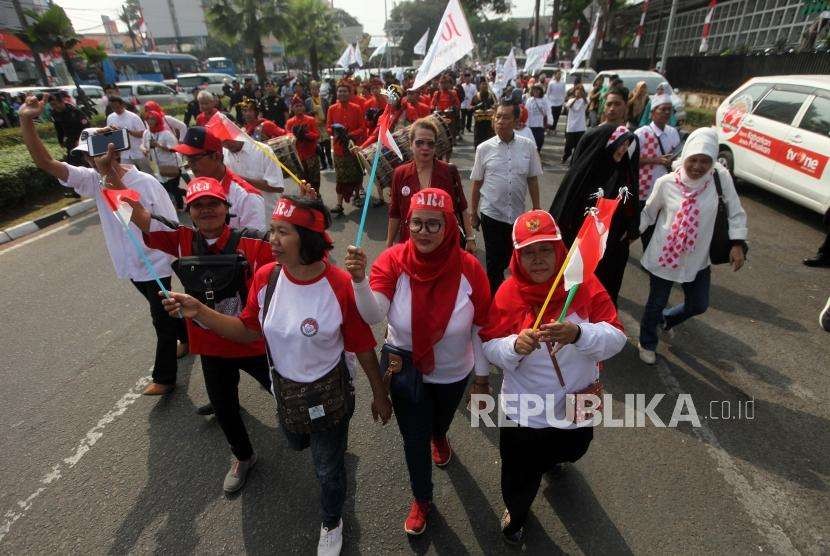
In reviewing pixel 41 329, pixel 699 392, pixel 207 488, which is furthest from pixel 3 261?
pixel 699 392

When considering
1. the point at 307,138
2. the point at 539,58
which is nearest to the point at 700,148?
the point at 307,138

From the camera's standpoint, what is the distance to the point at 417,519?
2.39m

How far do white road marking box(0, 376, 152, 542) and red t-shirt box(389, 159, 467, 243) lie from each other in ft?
8.13

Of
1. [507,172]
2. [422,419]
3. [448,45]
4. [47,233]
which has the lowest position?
[47,233]

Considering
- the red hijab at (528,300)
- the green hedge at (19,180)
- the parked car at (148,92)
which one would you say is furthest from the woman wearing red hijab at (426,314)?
the parked car at (148,92)

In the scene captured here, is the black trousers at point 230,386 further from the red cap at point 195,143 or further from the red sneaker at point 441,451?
the red cap at point 195,143

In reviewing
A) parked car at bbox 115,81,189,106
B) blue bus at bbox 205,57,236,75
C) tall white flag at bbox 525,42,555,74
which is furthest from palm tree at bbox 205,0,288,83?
tall white flag at bbox 525,42,555,74

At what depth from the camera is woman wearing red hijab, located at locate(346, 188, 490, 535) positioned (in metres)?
2.01

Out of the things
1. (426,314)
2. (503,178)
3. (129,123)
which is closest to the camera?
(426,314)

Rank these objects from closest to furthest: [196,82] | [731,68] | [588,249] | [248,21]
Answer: [588,249] → [731,68] → [248,21] → [196,82]

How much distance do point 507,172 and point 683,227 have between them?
1.39m

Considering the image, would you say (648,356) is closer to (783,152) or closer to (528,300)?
(528,300)

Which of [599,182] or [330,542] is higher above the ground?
[599,182]

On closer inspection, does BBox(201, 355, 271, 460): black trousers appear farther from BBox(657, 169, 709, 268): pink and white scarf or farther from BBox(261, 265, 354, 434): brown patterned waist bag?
BBox(657, 169, 709, 268): pink and white scarf
